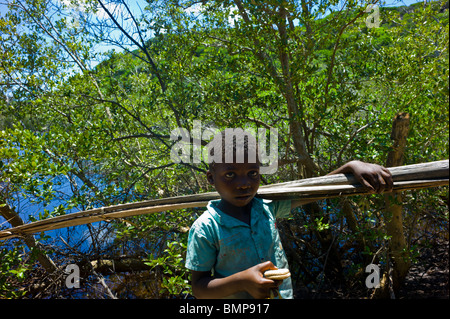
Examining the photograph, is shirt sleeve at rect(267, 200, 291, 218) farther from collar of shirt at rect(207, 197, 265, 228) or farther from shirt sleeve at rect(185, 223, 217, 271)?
shirt sleeve at rect(185, 223, 217, 271)

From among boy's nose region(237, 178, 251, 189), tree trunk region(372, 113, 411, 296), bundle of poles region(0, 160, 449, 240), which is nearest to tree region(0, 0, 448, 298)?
tree trunk region(372, 113, 411, 296)

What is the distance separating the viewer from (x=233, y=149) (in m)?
1.14

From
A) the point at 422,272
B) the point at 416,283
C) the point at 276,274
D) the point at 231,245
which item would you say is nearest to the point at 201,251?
the point at 231,245

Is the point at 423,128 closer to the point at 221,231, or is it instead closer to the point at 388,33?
the point at 388,33

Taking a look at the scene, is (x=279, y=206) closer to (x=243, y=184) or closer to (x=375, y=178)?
(x=243, y=184)

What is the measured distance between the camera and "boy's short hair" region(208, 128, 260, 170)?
1.12 metres

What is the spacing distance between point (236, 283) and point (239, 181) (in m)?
0.31

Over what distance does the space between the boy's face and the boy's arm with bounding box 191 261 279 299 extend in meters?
0.24

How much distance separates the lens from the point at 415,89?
8.18 feet

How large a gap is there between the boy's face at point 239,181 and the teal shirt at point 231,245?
0.24 ft

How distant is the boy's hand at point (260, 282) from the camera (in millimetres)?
823

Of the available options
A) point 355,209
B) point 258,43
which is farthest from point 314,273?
point 258,43

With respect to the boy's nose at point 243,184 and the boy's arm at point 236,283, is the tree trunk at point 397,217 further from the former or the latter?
the boy's arm at point 236,283

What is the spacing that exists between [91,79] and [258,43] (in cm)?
153
